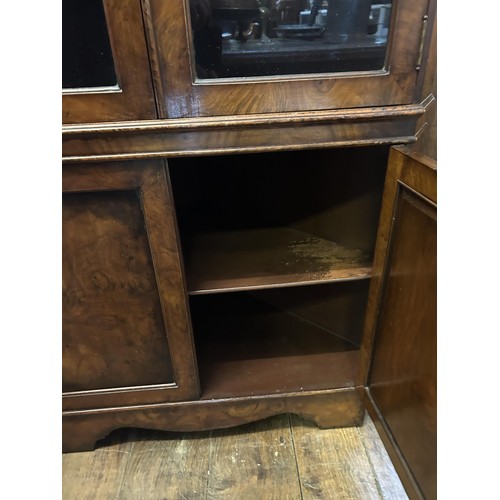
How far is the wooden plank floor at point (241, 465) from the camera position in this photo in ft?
2.96

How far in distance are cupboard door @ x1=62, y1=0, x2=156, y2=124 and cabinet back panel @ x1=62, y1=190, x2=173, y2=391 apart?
138mm

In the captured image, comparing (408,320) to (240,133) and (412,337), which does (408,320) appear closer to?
(412,337)

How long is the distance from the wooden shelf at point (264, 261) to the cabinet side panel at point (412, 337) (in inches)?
5.0

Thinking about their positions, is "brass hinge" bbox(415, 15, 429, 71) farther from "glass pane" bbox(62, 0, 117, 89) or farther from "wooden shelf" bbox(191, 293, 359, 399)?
"wooden shelf" bbox(191, 293, 359, 399)

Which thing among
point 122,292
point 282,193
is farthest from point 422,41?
point 122,292

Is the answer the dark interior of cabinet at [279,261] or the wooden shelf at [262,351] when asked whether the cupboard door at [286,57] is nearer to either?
the dark interior of cabinet at [279,261]

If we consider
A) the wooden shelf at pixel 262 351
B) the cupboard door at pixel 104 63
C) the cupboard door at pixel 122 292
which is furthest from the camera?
the wooden shelf at pixel 262 351

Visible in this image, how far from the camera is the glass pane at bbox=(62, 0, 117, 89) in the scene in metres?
0.62

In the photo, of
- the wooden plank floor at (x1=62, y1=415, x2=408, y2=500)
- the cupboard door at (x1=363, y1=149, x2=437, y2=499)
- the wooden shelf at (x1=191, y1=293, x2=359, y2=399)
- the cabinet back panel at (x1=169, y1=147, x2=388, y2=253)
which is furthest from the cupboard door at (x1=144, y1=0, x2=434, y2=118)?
the wooden plank floor at (x1=62, y1=415, x2=408, y2=500)

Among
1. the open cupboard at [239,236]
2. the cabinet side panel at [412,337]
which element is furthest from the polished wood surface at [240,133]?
the cabinet side panel at [412,337]

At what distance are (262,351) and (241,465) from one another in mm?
260

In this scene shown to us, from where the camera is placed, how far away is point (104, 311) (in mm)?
834

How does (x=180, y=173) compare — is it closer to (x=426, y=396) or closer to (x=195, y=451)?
(x=195, y=451)

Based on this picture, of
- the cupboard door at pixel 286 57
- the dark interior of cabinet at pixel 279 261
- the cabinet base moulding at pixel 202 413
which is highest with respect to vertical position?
the cupboard door at pixel 286 57
